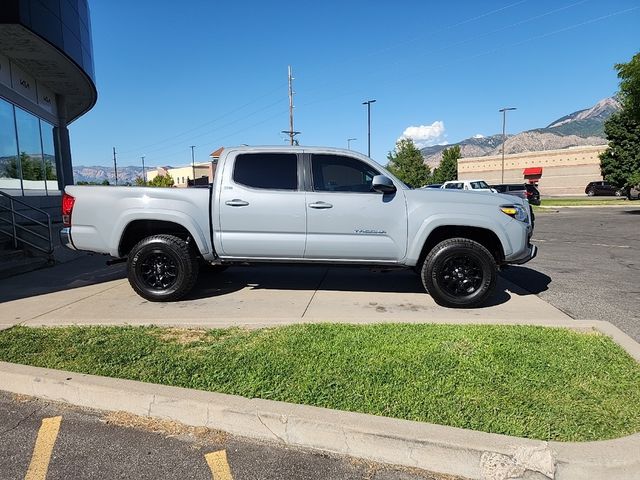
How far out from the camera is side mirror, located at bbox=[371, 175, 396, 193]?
529 cm

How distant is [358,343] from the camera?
4133mm

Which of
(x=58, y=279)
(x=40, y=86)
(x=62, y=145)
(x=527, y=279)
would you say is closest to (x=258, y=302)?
(x=58, y=279)

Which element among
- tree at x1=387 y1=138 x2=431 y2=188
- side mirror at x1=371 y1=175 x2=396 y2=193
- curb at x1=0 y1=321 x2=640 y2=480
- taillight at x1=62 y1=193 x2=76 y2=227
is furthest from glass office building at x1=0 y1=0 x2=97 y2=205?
tree at x1=387 y1=138 x2=431 y2=188

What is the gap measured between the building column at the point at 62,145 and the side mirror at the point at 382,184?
16.2 metres

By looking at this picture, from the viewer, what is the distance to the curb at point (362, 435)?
8.22 ft

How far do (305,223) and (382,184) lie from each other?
106 centimetres

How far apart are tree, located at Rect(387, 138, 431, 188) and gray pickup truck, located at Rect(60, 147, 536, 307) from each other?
143 ft

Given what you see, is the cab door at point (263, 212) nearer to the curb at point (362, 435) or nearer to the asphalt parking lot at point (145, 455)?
the curb at point (362, 435)

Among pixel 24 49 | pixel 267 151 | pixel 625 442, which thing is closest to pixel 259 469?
pixel 625 442

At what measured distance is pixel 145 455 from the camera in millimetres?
2773

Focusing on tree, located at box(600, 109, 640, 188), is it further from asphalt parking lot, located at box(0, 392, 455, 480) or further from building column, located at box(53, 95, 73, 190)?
asphalt parking lot, located at box(0, 392, 455, 480)

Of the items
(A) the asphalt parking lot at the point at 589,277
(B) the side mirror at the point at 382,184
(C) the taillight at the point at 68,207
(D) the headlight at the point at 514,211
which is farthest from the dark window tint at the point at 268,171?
(A) the asphalt parking lot at the point at 589,277

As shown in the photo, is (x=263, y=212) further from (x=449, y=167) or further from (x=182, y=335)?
(x=449, y=167)

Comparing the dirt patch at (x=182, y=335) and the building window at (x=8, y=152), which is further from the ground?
the building window at (x=8, y=152)
